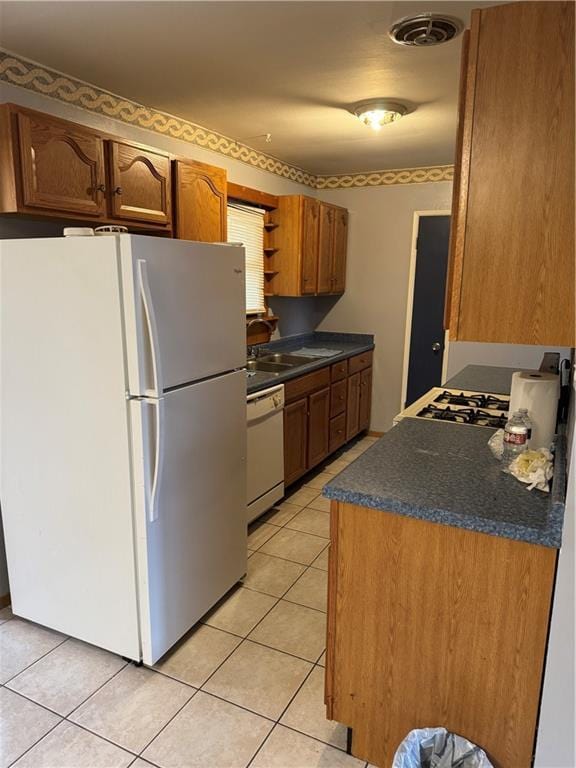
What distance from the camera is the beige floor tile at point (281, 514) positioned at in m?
3.32

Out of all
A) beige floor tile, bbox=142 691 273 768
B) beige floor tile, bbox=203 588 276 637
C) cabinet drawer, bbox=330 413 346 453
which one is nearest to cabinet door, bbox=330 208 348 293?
cabinet drawer, bbox=330 413 346 453

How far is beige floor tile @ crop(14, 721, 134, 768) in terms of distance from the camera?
1.62 meters

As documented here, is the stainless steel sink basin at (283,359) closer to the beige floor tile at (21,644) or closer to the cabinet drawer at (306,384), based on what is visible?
the cabinet drawer at (306,384)

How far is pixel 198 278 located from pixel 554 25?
54.5 inches

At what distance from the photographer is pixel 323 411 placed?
3998 mm

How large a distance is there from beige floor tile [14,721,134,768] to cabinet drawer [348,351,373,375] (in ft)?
10.7

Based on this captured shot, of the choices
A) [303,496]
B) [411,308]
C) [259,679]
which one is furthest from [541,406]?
[411,308]

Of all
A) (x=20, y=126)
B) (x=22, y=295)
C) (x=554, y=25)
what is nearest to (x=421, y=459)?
(x=554, y=25)

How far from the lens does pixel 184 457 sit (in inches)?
81.1

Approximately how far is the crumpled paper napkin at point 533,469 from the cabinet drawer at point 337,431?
2.64m

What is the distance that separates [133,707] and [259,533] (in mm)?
1387

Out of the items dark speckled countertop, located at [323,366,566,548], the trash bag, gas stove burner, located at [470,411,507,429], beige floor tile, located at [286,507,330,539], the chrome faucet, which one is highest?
the chrome faucet

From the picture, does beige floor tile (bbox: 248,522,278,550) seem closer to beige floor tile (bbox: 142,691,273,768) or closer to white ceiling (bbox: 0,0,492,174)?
beige floor tile (bbox: 142,691,273,768)

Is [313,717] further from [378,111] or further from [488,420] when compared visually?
[378,111]
